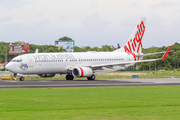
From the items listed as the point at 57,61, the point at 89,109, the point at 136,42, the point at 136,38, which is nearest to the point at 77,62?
the point at 57,61

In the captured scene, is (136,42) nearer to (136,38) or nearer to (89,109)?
(136,38)

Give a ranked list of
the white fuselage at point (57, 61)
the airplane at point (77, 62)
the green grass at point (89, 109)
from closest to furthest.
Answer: the green grass at point (89, 109)
the white fuselage at point (57, 61)
the airplane at point (77, 62)

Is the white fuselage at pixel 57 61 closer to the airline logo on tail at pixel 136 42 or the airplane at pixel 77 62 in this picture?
the airplane at pixel 77 62

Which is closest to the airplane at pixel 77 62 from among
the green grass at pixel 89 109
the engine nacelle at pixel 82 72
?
the engine nacelle at pixel 82 72

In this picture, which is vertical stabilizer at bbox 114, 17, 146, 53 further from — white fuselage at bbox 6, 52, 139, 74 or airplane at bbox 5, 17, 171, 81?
white fuselage at bbox 6, 52, 139, 74

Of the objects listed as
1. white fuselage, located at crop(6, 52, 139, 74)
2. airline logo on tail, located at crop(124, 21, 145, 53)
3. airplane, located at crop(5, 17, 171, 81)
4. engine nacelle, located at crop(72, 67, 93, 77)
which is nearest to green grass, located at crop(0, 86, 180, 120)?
white fuselage, located at crop(6, 52, 139, 74)

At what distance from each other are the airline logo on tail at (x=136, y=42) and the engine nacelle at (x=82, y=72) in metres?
12.6

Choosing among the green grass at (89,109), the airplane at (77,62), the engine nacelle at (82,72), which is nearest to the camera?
the green grass at (89,109)

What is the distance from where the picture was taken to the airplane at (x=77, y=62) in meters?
52.2

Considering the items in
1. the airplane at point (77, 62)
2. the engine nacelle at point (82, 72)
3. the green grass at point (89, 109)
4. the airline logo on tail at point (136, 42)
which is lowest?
the green grass at point (89, 109)

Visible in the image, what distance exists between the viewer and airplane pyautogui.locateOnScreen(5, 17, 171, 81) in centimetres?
5216

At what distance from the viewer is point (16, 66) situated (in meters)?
51.4

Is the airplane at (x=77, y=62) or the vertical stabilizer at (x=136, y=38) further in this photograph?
the vertical stabilizer at (x=136, y=38)

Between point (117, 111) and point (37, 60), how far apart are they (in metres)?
35.0
